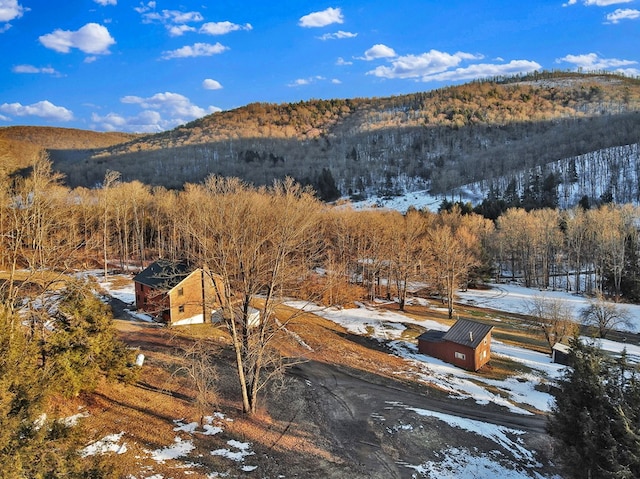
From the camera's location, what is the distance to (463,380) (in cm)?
2691

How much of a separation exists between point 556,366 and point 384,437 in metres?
20.6

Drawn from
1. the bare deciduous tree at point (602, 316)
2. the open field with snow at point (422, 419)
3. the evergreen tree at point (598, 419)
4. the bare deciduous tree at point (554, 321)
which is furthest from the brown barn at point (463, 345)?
the evergreen tree at point (598, 419)

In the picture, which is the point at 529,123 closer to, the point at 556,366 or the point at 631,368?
the point at 556,366

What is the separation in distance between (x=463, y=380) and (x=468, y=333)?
14.5 ft

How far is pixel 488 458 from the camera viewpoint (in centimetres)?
1706

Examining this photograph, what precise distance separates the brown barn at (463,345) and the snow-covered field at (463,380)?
0.81 meters

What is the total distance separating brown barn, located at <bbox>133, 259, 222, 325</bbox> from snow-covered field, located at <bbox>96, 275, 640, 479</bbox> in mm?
4638

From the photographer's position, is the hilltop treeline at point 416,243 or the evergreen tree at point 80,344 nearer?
the evergreen tree at point 80,344

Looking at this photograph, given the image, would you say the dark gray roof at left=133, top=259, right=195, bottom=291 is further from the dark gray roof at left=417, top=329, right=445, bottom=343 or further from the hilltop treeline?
the dark gray roof at left=417, top=329, right=445, bottom=343

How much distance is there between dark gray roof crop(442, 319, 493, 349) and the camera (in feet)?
97.1

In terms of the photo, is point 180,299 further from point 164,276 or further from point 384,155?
point 384,155

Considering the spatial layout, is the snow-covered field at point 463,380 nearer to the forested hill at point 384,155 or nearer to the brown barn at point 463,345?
the brown barn at point 463,345

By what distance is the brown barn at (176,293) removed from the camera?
100.0ft

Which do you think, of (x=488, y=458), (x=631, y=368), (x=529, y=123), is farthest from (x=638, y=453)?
(x=529, y=123)
